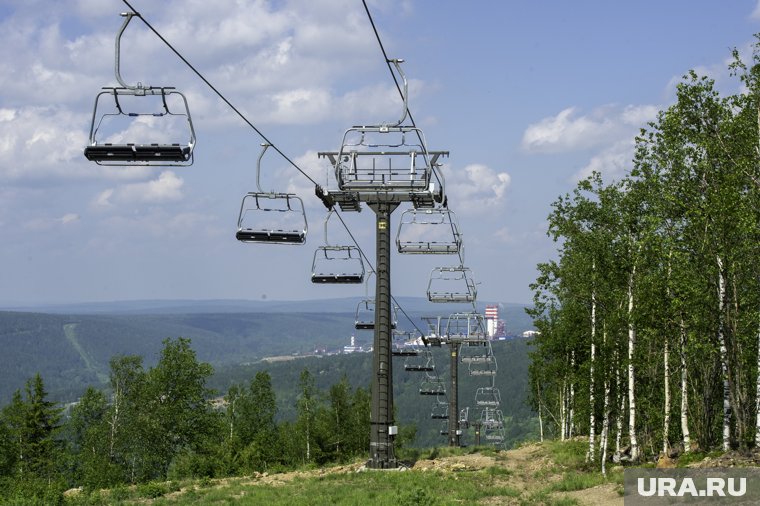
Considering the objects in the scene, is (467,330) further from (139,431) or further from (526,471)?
(139,431)

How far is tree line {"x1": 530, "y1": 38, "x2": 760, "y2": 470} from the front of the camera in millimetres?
29219

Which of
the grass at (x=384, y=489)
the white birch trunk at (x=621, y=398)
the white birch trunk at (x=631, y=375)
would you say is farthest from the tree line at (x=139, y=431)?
the white birch trunk at (x=631, y=375)

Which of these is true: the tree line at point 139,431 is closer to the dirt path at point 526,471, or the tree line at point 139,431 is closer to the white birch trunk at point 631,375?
the dirt path at point 526,471

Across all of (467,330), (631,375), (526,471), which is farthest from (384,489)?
(467,330)

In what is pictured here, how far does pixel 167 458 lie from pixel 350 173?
61090 millimetres

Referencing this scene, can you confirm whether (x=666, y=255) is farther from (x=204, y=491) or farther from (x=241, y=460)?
(x=241, y=460)

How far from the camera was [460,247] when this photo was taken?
1364 inches

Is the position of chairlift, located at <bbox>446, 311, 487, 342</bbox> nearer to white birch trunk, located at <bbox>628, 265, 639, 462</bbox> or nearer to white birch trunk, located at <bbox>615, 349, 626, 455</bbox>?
white birch trunk, located at <bbox>615, 349, 626, 455</bbox>

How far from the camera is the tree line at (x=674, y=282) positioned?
29219 mm

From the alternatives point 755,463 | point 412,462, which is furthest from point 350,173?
point 412,462

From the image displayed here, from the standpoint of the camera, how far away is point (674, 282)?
28906 mm

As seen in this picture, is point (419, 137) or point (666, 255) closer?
point (419, 137)

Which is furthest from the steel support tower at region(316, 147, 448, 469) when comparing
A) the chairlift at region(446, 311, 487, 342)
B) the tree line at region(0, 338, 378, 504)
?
the tree line at region(0, 338, 378, 504)

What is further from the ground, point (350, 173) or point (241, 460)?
point (350, 173)
